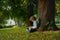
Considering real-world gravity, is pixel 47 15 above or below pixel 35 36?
above

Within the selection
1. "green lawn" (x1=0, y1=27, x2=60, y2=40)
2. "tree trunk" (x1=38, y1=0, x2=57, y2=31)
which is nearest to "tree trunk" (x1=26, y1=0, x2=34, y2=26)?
"tree trunk" (x1=38, y1=0, x2=57, y2=31)

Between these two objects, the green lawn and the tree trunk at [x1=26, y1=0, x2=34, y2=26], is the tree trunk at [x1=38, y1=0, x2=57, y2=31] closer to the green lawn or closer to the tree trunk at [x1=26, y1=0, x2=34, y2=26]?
the green lawn

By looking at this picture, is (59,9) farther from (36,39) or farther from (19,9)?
(36,39)

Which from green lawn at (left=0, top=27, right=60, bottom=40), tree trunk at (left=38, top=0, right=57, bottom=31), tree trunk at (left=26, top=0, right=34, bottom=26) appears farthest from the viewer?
tree trunk at (left=26, top=0, right=34, bottom=26)

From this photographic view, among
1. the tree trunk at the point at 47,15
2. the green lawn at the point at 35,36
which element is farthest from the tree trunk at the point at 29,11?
the green lawn at the point at 35,36

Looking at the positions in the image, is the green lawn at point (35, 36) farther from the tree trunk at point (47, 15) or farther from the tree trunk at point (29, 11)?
the tree trunk at point (29, 11)

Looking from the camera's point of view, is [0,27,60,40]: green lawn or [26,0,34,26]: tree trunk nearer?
[0,27,60,40]: green lawn

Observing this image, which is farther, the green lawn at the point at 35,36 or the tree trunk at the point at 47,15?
the tree trunk at the point at 47,15

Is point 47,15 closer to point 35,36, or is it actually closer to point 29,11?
point 35,36

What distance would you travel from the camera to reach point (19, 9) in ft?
60.8

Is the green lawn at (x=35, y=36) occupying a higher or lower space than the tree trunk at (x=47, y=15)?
lower

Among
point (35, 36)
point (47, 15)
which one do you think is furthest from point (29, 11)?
point (35, 36)

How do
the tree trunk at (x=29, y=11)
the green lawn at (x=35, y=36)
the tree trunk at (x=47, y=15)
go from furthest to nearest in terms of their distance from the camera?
1. the tree trunk at (x=29, y=11)
2. the tree trunk at (x=47, y=15)
3. the green lawn at (x=35, y=36)

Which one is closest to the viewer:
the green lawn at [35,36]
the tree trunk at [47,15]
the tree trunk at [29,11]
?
the green lawn at [35,36]
